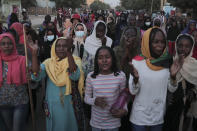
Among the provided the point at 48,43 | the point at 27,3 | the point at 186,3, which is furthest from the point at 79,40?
the point at 27,3

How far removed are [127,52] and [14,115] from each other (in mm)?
1852

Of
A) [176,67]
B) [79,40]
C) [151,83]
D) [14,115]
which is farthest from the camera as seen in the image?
[79,40]

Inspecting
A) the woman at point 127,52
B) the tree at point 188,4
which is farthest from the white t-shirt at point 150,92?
the tree at point 188,4

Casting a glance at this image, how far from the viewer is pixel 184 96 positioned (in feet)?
10.0

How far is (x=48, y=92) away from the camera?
2.97 metres

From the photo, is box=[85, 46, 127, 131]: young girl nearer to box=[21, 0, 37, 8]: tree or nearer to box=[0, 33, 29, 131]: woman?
box=[0, 33, 29, 131]: woman

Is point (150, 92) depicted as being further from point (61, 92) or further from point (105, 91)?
point (61, 92)

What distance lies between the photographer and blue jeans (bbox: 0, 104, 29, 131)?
9.89 feet

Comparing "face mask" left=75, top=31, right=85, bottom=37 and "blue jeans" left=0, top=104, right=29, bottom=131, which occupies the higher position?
"face mask" left=75, top=31, right=85, bottom=37

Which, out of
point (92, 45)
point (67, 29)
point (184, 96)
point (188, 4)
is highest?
point (188, 4)

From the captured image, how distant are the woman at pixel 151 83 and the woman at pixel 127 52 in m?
0.38

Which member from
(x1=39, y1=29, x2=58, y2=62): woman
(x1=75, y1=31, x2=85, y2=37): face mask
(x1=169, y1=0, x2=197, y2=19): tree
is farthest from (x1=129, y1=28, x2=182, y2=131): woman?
(x1=169, y1=0, x2=197, y2=19): tree

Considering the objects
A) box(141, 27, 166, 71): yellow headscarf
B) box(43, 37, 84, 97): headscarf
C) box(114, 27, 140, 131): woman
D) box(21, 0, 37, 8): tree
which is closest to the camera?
box(141, 27, 166, 71): yellow headscarf

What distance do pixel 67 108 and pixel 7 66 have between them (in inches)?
37.9
